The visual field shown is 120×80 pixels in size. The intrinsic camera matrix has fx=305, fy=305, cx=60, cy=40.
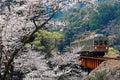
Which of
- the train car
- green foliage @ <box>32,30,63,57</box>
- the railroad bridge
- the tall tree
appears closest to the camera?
the tall tree

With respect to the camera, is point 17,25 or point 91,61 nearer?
point 17,25

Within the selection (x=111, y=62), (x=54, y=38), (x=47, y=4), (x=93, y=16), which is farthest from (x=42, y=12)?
(x=93, y=16)

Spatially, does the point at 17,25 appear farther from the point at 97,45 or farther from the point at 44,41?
the point at 97,45

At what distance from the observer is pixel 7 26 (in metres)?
10.1

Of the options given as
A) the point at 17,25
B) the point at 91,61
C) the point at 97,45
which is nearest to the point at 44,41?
the point at 97,45

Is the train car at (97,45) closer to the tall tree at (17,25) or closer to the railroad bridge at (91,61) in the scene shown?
the railroad bridge at (91,61)

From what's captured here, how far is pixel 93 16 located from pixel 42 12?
80.0 meters

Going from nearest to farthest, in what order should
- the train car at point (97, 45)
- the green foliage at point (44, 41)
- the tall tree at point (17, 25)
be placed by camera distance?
the tall tree at point (17, 25)
the green foliage at point (44, 41)
the train car at point (97, 45)

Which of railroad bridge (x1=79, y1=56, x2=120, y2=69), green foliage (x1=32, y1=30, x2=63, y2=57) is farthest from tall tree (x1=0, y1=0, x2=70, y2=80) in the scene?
green foliage (x1=32, y1=30, x2=63, y2=57)

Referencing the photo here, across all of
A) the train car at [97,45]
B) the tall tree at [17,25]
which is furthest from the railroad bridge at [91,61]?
the tall tree at [17,25]

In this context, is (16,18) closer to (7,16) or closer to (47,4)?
(7,16)

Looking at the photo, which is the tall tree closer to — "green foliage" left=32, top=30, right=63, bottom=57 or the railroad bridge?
the railroad bridge

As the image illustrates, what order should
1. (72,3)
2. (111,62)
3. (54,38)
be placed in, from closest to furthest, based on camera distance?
(72,3) → (111,62) → (54,38)

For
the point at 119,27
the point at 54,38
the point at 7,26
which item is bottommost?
the point at 119,27
